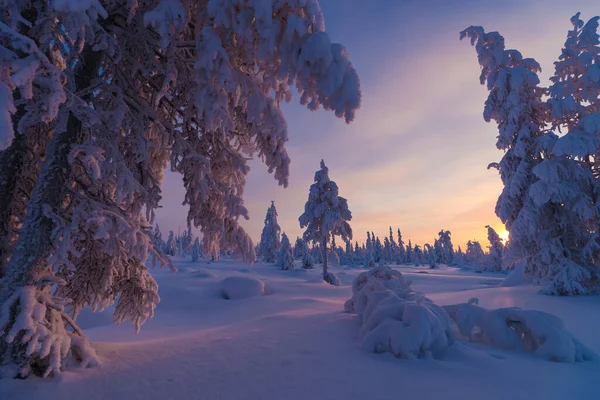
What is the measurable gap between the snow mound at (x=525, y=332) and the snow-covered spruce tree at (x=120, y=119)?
161 inches

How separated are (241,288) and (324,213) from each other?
11.9 m

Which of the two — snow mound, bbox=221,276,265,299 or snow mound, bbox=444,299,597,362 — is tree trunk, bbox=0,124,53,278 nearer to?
snow mound, bbox=444,299,597,362

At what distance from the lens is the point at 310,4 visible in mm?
3396

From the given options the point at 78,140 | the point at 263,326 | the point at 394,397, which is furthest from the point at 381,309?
the point at 78,140

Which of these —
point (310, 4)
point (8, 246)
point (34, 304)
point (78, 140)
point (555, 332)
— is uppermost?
point (310, 4)

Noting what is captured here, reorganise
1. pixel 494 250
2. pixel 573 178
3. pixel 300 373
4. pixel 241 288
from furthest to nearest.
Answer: pixel 494 250, pixel 241 288, pixel 573 178, pixel 300 373

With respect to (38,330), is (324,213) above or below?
above

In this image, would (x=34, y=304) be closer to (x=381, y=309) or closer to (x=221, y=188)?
(x=221, y=188)

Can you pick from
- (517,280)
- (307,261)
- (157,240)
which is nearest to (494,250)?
(307,261)

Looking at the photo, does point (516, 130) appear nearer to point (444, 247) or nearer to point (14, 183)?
point (14, 183)

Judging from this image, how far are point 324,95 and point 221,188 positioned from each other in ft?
6.74

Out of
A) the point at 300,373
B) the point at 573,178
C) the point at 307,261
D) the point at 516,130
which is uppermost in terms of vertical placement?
the point at 516,130

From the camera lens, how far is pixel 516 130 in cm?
1243

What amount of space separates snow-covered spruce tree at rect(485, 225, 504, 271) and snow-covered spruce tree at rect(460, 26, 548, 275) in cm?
3793
